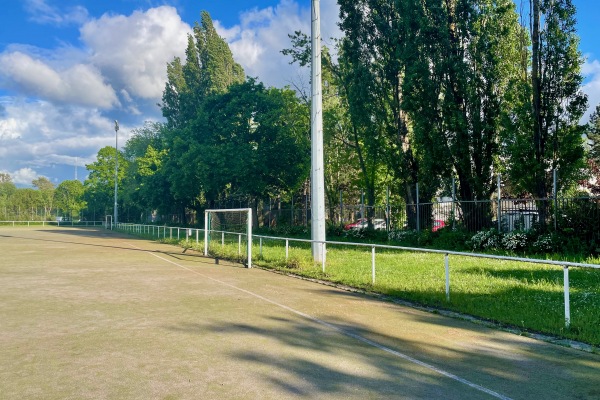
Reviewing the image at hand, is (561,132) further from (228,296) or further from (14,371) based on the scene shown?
(14,371)

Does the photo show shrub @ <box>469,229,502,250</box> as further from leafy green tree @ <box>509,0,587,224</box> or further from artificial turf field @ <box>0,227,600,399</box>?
artificial turf field @ <box>0,227,600,399</box>

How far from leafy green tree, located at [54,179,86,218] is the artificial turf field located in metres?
94.6

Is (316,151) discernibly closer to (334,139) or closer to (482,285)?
(482,285)

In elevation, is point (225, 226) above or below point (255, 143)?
below

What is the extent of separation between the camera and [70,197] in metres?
113

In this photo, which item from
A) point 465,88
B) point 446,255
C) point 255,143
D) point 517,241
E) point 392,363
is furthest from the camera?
point 255,143

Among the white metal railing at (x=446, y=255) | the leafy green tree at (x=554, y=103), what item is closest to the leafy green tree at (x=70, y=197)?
the white metal railing at (x=446, y=255)

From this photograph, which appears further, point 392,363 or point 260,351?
point 260,351

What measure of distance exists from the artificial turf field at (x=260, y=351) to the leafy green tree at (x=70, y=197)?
9463cm

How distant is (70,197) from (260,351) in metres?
119

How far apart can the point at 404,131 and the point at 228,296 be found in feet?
61.6

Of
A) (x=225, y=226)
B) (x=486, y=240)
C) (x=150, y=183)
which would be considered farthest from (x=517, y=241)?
(x=150, y=183)

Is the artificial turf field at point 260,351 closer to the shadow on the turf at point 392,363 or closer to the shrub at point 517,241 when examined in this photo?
the shadow on the turf at point 392,363

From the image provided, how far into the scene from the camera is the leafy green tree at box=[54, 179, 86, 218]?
4031 inches
